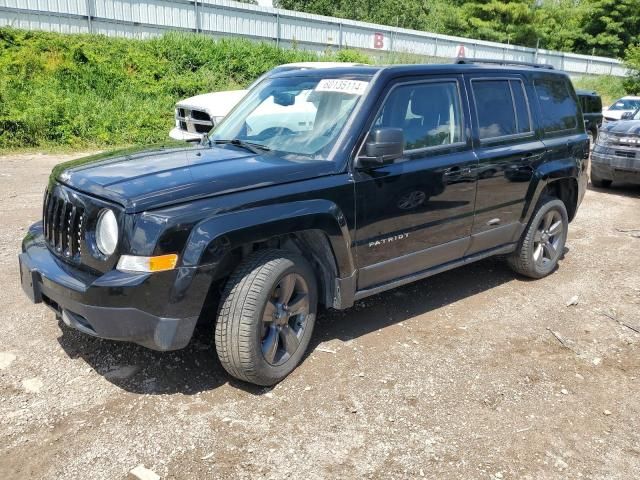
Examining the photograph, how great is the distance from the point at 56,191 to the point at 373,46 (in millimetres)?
23098

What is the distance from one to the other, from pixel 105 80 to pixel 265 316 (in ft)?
45.0

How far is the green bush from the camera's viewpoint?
12.9 m

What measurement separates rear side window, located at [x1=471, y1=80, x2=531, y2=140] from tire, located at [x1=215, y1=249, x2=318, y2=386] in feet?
6.74

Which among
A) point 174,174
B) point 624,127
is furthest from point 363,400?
point 624,127

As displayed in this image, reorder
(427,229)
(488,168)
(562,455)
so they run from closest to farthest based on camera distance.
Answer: (562,455)
(427,229)
(488,168)

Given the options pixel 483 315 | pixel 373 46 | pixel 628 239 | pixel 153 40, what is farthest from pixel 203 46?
pixel 483 315

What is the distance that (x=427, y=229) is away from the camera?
4.34m

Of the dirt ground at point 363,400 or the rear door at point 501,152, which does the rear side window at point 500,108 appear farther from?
the dirt ground at point 363,400

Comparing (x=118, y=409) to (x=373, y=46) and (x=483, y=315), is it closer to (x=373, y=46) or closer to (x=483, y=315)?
(x=483, y=315)

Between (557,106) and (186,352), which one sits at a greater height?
(557,106)

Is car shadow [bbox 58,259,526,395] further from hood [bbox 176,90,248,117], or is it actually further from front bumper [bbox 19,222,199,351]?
hood [bbox 176,90,248,117]

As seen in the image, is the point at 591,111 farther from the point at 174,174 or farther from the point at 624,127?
the point at 174,174

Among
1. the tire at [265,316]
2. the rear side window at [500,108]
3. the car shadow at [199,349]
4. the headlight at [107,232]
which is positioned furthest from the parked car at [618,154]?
the headlight at [107,232]

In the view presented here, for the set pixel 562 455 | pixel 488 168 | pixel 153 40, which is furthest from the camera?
pixel 153 40
